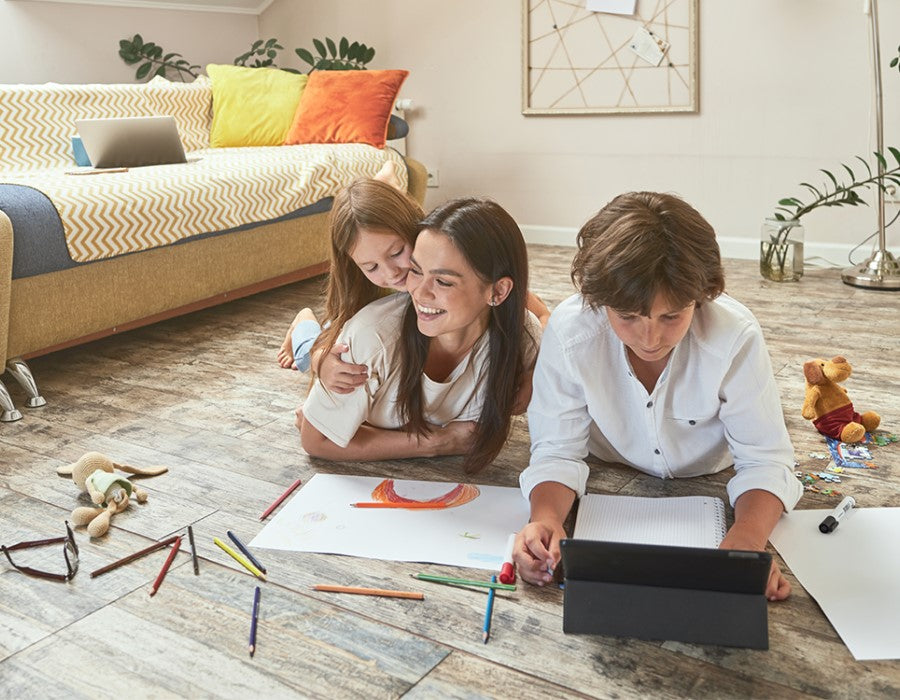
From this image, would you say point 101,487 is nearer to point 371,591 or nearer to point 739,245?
point 371,591

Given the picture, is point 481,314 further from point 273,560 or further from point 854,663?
point 854,663

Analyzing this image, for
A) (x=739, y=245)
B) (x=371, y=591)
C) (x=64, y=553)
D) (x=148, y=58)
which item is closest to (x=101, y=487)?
(x=64, y=553)

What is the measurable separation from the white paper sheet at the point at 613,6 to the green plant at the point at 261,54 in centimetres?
143

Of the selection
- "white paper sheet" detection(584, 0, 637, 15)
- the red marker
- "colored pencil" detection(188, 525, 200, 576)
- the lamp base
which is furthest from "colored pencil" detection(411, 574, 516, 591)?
"white paper sheet" detection(584, 0, 637, 15)

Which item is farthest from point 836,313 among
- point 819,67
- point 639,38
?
point 639,38

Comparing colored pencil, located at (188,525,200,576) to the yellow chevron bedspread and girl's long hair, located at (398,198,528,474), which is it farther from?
the yellow chevron bedspread

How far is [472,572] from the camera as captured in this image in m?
1.36

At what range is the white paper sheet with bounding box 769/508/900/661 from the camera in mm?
1156

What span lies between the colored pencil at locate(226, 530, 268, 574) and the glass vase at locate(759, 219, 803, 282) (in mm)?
2343

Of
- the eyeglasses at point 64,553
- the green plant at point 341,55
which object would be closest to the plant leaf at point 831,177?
the green plant at point 341,55

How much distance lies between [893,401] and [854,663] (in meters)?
1.05

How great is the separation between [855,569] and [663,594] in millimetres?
331

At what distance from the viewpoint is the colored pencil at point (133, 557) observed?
4.62 ft

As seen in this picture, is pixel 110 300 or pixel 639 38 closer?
pixel 110 300
